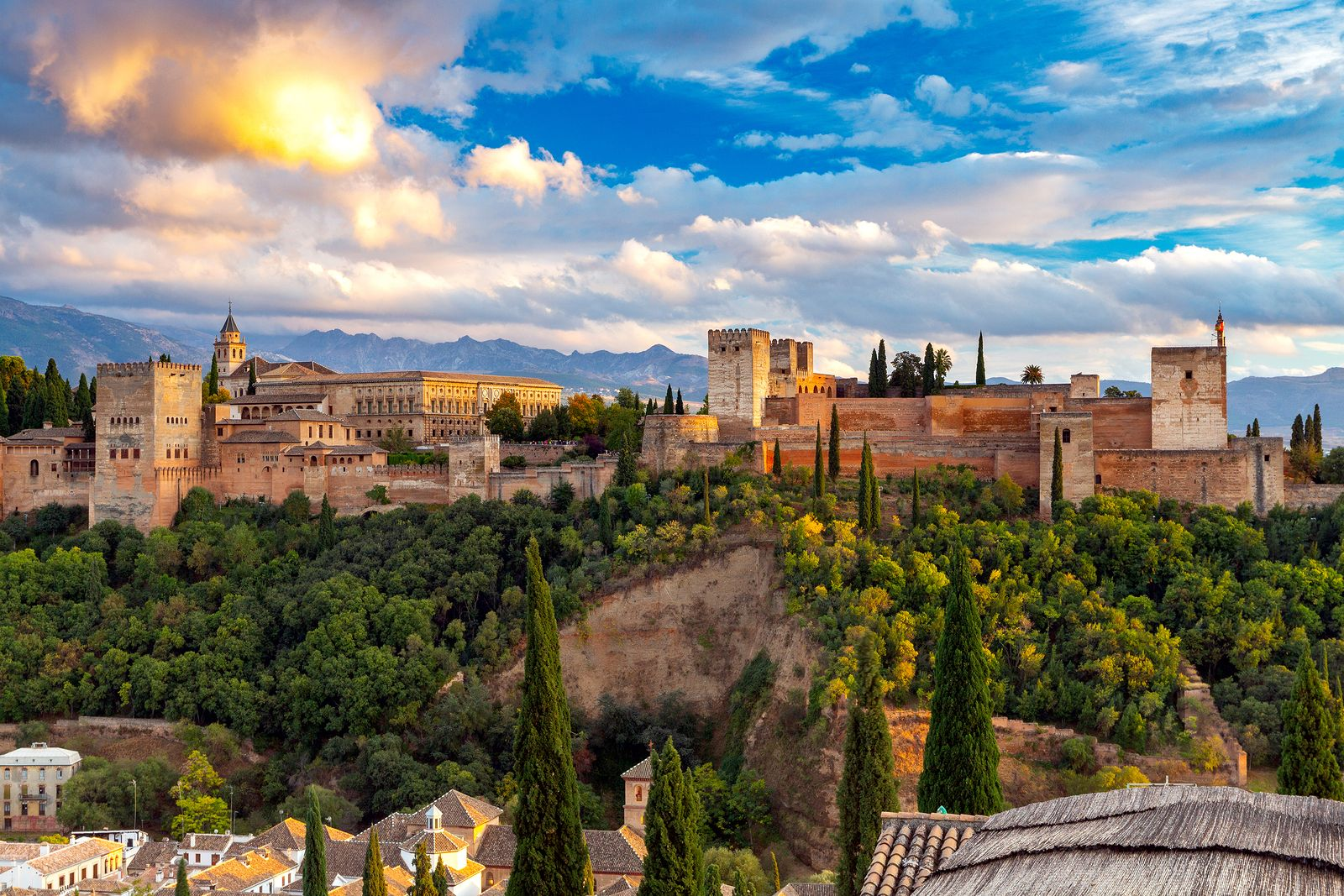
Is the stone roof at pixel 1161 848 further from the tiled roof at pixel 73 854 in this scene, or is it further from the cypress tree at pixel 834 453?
the cypress tree at pixel 834 453

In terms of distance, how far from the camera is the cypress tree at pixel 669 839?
18.4m

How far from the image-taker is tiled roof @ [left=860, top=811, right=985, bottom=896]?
31.4 feet

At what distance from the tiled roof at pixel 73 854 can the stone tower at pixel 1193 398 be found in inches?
1162

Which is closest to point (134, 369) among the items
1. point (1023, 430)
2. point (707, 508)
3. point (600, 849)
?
point (707, 508)

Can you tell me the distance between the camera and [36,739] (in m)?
39.4

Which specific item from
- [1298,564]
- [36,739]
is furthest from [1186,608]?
[36,739]

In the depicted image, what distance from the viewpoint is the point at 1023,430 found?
4100cm

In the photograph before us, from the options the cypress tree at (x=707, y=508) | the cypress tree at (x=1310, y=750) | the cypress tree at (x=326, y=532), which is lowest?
the cypress tree at (x=1310, y=750)

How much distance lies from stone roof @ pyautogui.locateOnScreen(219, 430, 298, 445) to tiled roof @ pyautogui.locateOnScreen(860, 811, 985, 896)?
39.1 m

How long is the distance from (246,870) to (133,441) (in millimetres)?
20777

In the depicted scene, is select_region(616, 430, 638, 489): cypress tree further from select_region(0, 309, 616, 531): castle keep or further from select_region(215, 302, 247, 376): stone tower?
select_region(215, 302, 247, 376): stone tower

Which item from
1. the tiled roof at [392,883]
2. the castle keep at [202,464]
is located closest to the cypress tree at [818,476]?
the castle keep at [202,464]

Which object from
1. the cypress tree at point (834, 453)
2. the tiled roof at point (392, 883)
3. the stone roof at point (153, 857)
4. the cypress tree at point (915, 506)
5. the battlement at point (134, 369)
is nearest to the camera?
→ the tiled roof at point (392, 883)

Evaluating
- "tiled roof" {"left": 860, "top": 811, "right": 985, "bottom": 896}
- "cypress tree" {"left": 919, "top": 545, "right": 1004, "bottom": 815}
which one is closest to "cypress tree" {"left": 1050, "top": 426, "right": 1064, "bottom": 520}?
"cypress tree" {"left": 919, "top": 545, "right": 1004, "bottom": 815}
